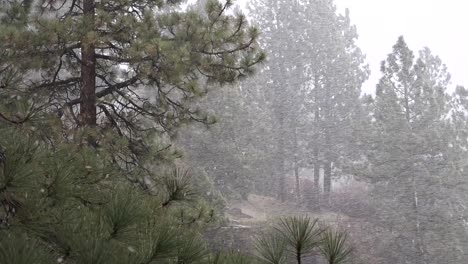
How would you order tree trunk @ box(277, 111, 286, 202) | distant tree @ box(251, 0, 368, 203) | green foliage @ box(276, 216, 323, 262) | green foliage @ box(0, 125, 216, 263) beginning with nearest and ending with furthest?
green foliage @ box(0, 125, 216, 263), green foliage @ box(276, 216, 323, 262), distant tree @ box(251, 0, 368, 203), tree trunk @ box(277, 111, 286, 202)

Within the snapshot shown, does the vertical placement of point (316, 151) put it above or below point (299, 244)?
above

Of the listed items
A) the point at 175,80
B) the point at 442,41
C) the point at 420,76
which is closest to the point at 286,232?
the point at 175,80

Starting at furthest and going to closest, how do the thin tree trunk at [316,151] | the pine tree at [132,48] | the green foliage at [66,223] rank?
1. the thin tree trunk at [316,151]
2. the pine tree at [132,48]
3. the green foliage at [66,223]

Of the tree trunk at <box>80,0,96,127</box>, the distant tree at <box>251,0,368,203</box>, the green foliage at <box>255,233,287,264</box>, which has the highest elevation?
the distant tree at <box>251,0,368,203</box>

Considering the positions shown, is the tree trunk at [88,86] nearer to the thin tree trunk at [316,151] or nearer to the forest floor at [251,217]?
the forest floor at [251,217]

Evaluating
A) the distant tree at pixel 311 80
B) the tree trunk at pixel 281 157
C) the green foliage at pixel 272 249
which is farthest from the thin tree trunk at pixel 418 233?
the green foliage at pixel 272 249

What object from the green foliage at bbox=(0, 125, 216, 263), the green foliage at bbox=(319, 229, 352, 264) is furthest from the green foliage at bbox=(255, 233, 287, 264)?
the green foliage at bbox=(0, 125, 216, 263)

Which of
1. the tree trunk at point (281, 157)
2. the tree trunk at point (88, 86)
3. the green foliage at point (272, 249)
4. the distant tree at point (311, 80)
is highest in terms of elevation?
the distant tree at point (311, 80)

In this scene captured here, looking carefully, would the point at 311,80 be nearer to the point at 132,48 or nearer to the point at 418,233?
the point at 418,233

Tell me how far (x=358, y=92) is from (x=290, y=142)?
6.01 metres

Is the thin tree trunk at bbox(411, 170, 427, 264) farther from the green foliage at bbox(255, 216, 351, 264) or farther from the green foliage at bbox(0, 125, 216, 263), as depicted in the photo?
the green foliage at bbox(0, 125, 216, 263)

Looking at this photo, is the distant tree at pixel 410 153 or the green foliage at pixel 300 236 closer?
the green foliage at pixel 300 236

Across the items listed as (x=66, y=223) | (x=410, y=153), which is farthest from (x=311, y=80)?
(x=66, y=223)

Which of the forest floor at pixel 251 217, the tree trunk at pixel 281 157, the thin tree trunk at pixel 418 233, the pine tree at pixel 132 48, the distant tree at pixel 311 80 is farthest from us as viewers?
the tree trunk at pixel 281 157
